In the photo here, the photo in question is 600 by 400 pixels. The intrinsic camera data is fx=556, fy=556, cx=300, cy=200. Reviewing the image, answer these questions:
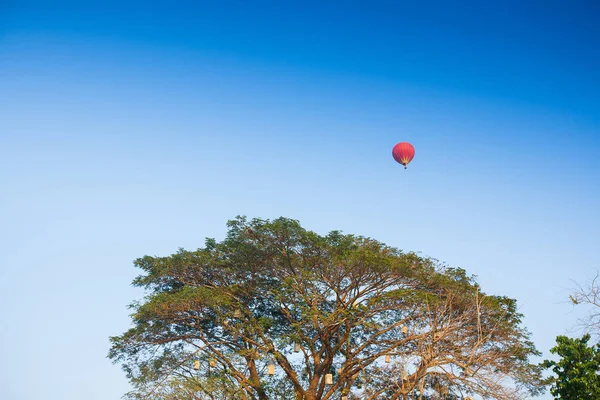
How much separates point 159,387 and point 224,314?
9.59 ft

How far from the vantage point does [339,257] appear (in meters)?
17.1

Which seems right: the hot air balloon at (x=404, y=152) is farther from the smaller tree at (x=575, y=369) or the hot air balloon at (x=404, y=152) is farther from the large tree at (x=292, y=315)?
the smaller tree at (x=575, y=369)

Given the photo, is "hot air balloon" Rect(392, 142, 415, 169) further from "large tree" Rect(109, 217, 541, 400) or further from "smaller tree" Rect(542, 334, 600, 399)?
"smaller tree" Rect(542, 334, 600, 399)

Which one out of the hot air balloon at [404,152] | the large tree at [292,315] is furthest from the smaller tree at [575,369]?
the hot air balloon at [404,152]

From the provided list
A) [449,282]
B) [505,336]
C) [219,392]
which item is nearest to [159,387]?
[219,392]

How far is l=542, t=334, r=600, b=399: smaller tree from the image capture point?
15125 mm

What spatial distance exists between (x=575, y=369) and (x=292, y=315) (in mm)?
8815

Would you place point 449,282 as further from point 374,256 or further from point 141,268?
point 141,268

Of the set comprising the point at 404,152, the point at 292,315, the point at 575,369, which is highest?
the point at 404,152

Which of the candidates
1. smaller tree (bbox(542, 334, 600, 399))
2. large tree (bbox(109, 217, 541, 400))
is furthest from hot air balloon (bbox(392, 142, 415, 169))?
smaller tree (bbox(542, 334, 600, 399))

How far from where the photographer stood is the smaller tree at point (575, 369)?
1512 cm

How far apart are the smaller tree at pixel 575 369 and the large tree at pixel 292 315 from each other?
45.4 inches

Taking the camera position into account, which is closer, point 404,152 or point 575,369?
point 575,369

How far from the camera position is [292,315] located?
1927 centimetres
